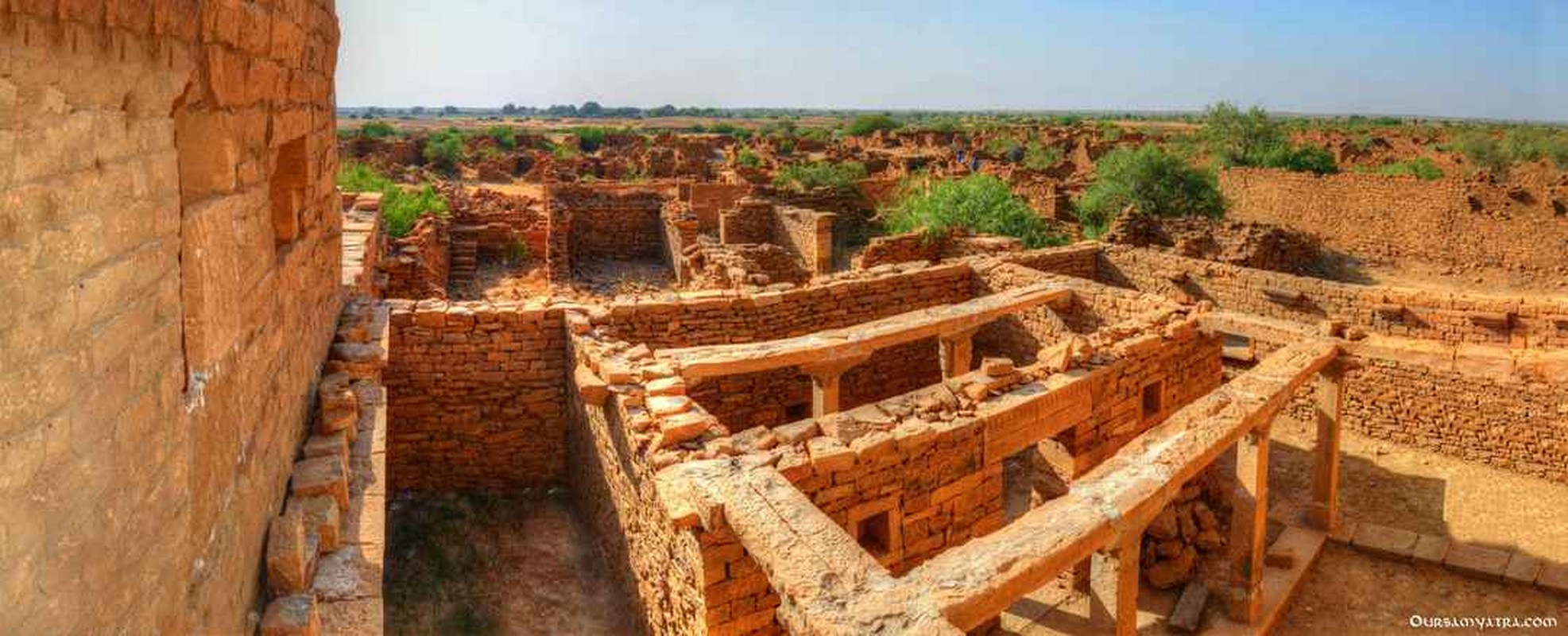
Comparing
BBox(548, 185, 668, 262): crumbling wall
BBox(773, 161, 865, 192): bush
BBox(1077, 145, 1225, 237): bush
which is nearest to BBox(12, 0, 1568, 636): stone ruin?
BBox(548, 185, 668, 262): crumbling wall

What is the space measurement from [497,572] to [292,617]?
4115 mm

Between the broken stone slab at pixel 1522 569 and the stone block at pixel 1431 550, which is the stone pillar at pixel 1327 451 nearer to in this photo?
the stone block at pixel 1431 550

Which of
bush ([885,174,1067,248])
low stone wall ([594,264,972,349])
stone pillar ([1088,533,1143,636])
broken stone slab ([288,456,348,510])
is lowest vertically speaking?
stone pillar ([1088,533,1143,636])

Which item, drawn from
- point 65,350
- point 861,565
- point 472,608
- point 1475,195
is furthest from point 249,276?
point 1475,195

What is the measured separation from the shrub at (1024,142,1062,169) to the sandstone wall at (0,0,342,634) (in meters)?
39.7

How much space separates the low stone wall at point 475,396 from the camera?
880 cm

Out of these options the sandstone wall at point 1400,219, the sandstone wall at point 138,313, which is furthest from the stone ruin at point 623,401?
the sandstone wall at point 1400,219

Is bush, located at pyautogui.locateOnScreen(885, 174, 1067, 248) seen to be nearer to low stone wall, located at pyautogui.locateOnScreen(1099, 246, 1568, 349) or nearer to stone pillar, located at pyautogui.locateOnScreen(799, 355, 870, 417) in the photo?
low stone wall, located at pyautogui.locateOnScreen(1099, 246, 1568, 349)

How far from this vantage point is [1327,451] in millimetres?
9203

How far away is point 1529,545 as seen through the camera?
30.9 feet

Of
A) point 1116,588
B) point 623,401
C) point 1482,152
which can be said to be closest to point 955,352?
point 1116,588

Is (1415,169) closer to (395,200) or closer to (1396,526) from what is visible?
(1396,526)

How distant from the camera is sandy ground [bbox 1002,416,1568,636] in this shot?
8102 millimetres

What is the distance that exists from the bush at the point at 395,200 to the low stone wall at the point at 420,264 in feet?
1.87
